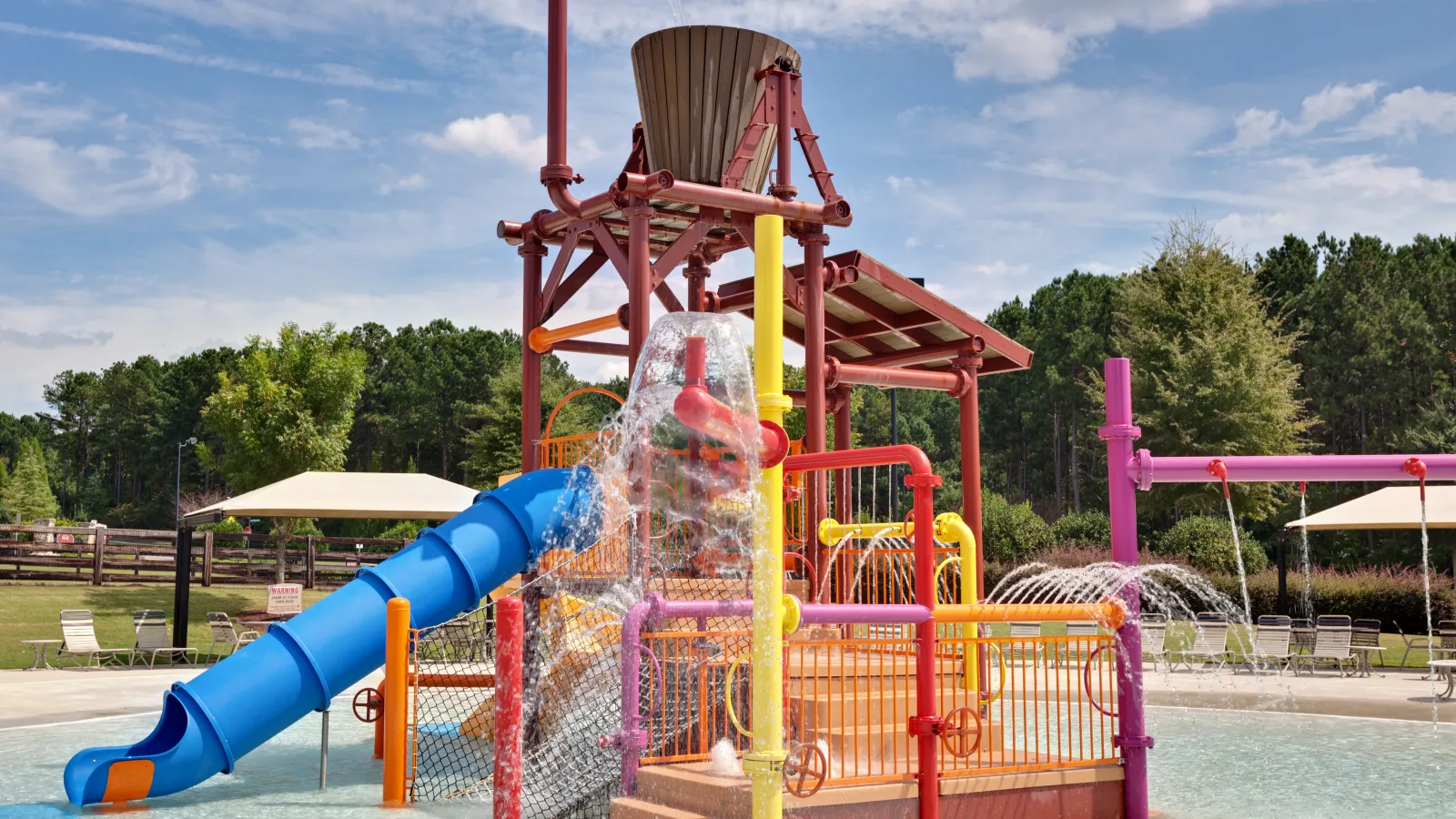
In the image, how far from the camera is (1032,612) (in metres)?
7.37

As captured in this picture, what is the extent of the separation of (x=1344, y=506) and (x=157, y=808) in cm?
1993

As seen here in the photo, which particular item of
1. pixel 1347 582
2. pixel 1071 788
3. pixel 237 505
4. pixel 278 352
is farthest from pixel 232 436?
pixel 1071 788

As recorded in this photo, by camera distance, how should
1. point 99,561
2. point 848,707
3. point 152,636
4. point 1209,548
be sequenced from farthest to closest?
point 99,561, point 1209,548, point 152,636, point 848,707

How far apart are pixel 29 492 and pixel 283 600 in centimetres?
5804

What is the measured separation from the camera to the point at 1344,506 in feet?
72.8

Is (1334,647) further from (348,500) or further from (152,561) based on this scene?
(152,561)

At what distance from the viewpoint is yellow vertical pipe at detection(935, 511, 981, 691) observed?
30.1ft

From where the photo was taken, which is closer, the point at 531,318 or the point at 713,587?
the point at 713,587

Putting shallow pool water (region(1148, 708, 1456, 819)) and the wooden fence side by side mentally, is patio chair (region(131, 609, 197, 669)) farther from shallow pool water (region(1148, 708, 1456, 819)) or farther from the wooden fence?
shallow pool water (region(1148, 708, 1456, 819))

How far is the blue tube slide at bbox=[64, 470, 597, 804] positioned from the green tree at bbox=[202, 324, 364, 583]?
2898cm

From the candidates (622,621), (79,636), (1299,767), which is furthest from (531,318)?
(79,636)

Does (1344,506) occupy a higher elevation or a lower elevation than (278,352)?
lower

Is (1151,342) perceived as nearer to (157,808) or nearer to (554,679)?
(554,679)

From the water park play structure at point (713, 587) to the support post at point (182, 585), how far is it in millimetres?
8468
